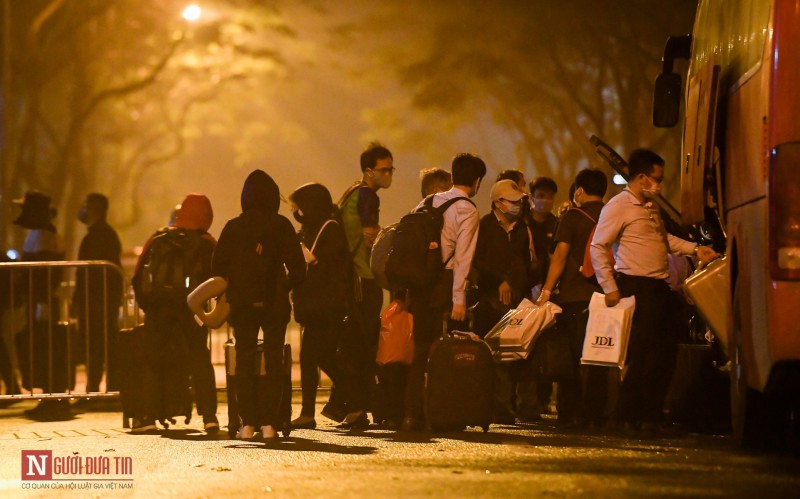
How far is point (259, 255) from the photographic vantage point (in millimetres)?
11117

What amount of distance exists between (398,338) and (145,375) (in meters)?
1.97

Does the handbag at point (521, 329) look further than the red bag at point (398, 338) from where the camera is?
Yes

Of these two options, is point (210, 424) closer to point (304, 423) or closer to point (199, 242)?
point (304, 423)

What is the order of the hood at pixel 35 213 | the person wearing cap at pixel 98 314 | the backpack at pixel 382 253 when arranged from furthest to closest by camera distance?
the hood at pixel 35 213, the person wearing cap at pixel 98 314, the backpack at pixel 382 253

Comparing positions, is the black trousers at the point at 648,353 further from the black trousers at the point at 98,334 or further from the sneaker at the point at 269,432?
the black trousers at the point at 98,334

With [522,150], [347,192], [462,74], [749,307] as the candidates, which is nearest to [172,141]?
[522,150]

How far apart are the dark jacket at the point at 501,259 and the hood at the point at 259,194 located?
1660 millimetres

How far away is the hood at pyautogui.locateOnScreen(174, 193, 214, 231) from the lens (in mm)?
12266

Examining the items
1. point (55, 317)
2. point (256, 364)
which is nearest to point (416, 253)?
point (256, 364)

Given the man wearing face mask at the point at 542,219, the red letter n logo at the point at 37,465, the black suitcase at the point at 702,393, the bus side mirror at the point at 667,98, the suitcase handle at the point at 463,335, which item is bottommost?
the red letter n logo at the point at 37,465

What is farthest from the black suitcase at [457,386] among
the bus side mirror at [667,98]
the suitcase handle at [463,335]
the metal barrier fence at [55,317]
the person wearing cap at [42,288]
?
the person wearing cap at [42,288]

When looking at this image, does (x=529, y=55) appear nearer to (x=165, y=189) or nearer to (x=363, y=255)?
(x=363, y=255)

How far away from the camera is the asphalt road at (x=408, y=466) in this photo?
8094 mm

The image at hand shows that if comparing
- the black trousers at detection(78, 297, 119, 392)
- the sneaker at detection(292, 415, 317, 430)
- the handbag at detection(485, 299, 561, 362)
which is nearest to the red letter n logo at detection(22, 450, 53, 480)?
the sneaker at detection(292, 415, 317, 430)
